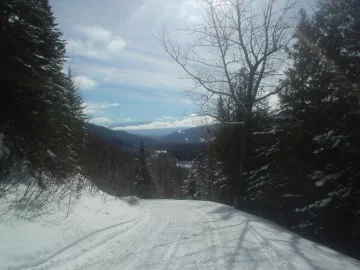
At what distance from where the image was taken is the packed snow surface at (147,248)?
5492 millimetres

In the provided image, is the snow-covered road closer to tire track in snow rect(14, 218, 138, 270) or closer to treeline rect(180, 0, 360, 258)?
tire track in snow rect(14, 218, 138, 270)

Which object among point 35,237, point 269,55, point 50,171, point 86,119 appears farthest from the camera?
point 86,119

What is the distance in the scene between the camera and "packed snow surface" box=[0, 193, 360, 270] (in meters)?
5.49

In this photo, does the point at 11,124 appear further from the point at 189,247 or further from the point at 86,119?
the point at 86,119

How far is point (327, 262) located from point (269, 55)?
1307 centimetres

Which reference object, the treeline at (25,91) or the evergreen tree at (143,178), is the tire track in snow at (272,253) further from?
the evergreen tree at (143,178)

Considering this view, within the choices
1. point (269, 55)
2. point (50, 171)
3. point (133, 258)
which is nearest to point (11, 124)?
point (50, 171)

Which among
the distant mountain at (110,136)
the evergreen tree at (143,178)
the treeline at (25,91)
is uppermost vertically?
the distant mountain at (110,136)

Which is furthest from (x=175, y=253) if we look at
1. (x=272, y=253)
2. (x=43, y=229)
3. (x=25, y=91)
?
(x=25, y=91)

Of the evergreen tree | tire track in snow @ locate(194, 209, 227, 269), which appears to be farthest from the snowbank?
the evergreen tree

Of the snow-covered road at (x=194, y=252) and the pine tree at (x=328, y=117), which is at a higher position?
the pine tree at (x=328, y=117)

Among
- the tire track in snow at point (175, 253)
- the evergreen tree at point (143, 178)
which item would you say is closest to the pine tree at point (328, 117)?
the tire track in snow at point (175, 253)

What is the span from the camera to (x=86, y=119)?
3297cm

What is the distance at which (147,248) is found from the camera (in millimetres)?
6715
